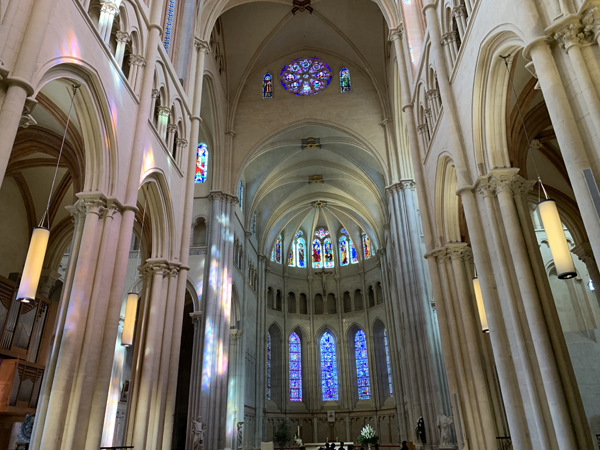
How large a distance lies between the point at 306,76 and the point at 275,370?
65.1ft

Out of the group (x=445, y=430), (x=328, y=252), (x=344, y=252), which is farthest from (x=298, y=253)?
(x=445, y=430)

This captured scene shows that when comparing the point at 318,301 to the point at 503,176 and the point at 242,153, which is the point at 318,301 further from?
the point at 503,176

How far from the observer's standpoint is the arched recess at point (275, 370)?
104 ft

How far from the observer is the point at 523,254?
7891mm

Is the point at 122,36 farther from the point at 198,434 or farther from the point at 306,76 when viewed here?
the point at 306,76

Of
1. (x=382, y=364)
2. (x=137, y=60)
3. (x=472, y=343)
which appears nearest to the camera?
(x=472, y=343)

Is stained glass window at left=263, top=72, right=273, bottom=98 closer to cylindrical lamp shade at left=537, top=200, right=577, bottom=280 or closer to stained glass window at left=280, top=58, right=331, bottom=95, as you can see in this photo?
stained glass window at left=280, top=58, right=331, bottom=95

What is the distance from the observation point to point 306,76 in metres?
A: 26.4

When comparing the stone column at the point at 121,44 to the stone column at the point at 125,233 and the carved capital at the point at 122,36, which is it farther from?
the stone column at the point at 125,233

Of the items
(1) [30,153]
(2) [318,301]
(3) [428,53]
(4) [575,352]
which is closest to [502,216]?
(3) [428,53]

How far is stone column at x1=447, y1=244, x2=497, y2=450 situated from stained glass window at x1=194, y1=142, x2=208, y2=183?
49.7ft

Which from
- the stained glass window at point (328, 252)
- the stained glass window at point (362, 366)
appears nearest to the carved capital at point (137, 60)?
the stained glass window at point (362, 366)

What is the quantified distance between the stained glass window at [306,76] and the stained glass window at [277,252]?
1317 centimetres

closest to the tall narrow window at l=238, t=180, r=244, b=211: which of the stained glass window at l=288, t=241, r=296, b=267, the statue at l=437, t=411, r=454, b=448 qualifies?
the stained glass window at l=288, t=241, r=296, b=267
